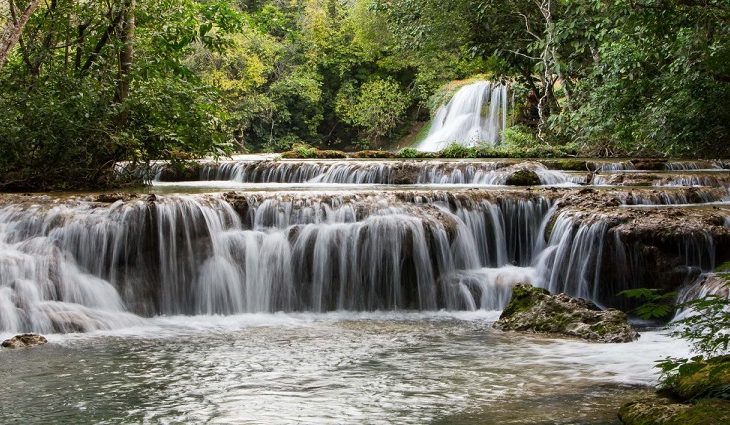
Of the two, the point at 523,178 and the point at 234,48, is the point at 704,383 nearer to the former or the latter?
the point at 523,178

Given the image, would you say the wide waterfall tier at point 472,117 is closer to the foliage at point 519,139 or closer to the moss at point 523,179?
the foliage at point 519,139

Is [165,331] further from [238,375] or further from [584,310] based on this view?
[584,310]

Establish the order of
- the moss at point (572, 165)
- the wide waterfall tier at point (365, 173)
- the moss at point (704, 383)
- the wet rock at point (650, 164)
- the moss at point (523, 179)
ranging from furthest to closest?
the moss at point (572, 165) < the wet rock at point (650, 164) < the wide waterfall tier at point (365, 173) < the moss at point (523, 179) < the moss at point (704, 383)

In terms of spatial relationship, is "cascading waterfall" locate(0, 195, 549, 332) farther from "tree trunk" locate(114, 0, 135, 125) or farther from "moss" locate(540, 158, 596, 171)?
"moss" locate(540, 158, 596, 171)

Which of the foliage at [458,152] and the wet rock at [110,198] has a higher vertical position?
the foliage at [458,152]

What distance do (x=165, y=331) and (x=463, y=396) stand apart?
441 centimetres

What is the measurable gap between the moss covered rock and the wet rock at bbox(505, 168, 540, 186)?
408 inches

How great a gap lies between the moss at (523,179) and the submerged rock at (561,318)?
635 cm

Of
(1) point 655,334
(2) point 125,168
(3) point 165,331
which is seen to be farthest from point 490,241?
(2) point 125,168

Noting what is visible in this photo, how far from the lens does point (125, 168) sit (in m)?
15.8

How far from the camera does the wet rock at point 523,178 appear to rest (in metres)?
15.6

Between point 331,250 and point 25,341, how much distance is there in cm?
423

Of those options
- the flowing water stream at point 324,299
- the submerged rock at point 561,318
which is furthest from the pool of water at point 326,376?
the submerged rock at point 561,318

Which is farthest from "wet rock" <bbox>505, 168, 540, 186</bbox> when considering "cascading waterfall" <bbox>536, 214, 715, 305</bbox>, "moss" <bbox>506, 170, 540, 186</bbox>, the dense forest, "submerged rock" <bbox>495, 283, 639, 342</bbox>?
"submerged rock" <bbox>495, 283, 639, 342</bbox>
